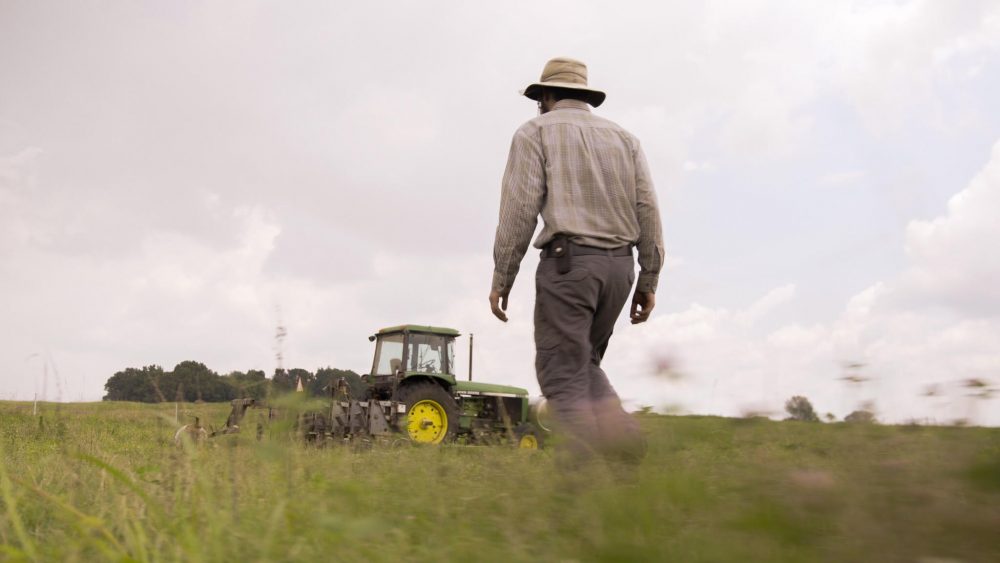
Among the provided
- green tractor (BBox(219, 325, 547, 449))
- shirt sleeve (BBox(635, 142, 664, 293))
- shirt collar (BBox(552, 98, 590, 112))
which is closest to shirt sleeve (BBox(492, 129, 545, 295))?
shirt collar (BBox(552, 98, 590, 112))

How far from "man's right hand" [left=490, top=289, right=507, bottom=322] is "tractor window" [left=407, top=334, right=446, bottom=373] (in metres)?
10.7

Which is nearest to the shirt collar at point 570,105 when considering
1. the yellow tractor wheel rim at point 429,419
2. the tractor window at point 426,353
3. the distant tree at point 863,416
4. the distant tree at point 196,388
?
the distant tree at point 196,388

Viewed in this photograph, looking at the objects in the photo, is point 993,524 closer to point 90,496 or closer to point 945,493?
point 945,493

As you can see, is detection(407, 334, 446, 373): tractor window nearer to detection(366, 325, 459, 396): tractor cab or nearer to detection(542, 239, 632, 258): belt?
detection(366, 325, 459, 396): tractor cab

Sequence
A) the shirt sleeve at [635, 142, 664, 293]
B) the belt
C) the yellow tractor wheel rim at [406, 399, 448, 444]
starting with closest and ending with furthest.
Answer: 1. the belt
2. the shirt sleeve at [635, 142, 664, 293]
3. the yellow tractor wheel rim at [406, 399, 448, 444]

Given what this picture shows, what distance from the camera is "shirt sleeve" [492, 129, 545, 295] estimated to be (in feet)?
13.5

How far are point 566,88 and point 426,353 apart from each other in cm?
1089

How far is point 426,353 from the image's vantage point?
15062 millimetres

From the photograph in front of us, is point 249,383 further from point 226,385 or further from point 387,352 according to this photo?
point 387,352

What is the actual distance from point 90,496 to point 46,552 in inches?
43.2

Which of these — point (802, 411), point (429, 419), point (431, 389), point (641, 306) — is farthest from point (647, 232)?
point (431, 389)

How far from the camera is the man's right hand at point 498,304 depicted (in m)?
4.25

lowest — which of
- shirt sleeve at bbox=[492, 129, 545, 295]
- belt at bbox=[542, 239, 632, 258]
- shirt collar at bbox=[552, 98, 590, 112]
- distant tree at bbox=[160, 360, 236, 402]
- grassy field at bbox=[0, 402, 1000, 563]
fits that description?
grassy field at bbox=[0, 402, 1000, 563]

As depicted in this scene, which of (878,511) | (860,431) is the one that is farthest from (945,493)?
(860,431)
